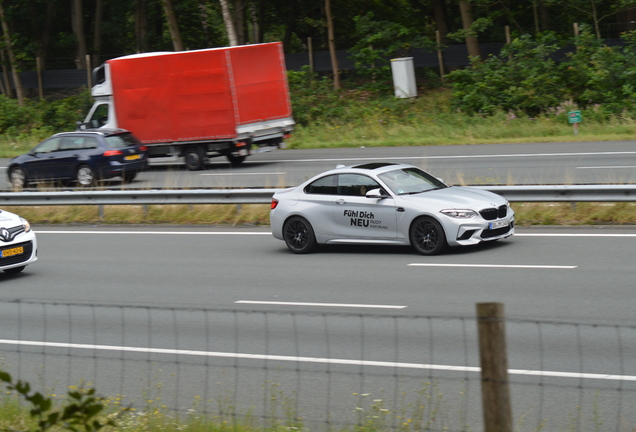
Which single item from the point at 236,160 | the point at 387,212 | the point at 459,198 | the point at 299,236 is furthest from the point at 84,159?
the point at 459,198

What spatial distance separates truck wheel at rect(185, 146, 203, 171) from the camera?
2655cm

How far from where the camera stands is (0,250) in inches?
517

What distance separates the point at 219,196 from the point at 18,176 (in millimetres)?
9785

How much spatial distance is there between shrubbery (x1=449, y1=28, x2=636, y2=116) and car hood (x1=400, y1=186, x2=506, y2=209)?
59.1ft

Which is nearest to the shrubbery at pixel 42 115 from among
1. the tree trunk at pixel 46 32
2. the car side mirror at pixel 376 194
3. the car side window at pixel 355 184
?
the tree trunk at pixel 46 32

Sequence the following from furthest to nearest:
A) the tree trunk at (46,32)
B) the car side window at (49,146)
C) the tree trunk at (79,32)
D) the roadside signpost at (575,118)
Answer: the tree trunk at (46,32) < the tree trunk at (79,32) < the roadside signpost at (575,118) < the car side window at (49,146)

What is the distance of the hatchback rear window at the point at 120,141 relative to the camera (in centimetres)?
2395

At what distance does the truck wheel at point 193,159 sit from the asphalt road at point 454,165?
10.9 inches

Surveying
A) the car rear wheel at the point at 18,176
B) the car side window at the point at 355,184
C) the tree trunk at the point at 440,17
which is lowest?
the car side window at the point at 355,184

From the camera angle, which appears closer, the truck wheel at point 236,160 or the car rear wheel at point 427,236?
the car rear wheel at point 427,236

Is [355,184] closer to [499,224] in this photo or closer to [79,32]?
[499,224]

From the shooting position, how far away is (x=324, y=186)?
47.0ft

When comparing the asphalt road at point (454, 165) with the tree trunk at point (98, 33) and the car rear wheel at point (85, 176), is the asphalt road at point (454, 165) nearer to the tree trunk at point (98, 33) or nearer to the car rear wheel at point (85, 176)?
the car rear wheel at point (85, 176)

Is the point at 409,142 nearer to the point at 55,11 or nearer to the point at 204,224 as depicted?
the point at 204,224
